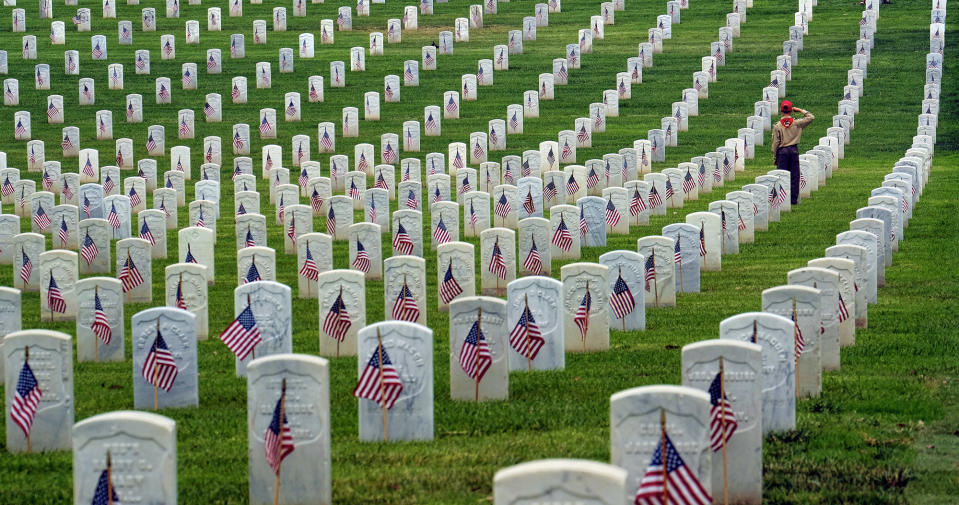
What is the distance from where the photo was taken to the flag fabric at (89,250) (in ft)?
72.5

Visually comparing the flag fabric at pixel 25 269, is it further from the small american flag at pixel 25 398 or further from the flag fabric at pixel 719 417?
the flag fabric at pixel 719 417

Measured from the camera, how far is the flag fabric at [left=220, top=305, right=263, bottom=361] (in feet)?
48.9

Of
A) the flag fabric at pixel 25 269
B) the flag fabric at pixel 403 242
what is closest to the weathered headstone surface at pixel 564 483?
the flag fabric at pixel 25 269

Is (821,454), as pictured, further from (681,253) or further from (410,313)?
(681,253)

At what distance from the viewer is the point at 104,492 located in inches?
379

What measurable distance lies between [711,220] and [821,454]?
33.0ft

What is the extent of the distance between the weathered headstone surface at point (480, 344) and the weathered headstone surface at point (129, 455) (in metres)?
4.43

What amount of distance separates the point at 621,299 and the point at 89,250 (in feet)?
27.6

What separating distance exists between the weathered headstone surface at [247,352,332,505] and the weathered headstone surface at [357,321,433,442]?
5.04ft

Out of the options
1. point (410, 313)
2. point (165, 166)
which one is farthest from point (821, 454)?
point (165, 166)

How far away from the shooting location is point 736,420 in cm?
1070

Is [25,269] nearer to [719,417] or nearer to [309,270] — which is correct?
[309,270]

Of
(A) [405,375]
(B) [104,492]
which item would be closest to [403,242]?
(A) [405,375]

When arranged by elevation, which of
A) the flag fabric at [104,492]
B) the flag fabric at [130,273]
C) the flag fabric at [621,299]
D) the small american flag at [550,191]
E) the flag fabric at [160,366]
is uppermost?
the small american flag at [550,191]
